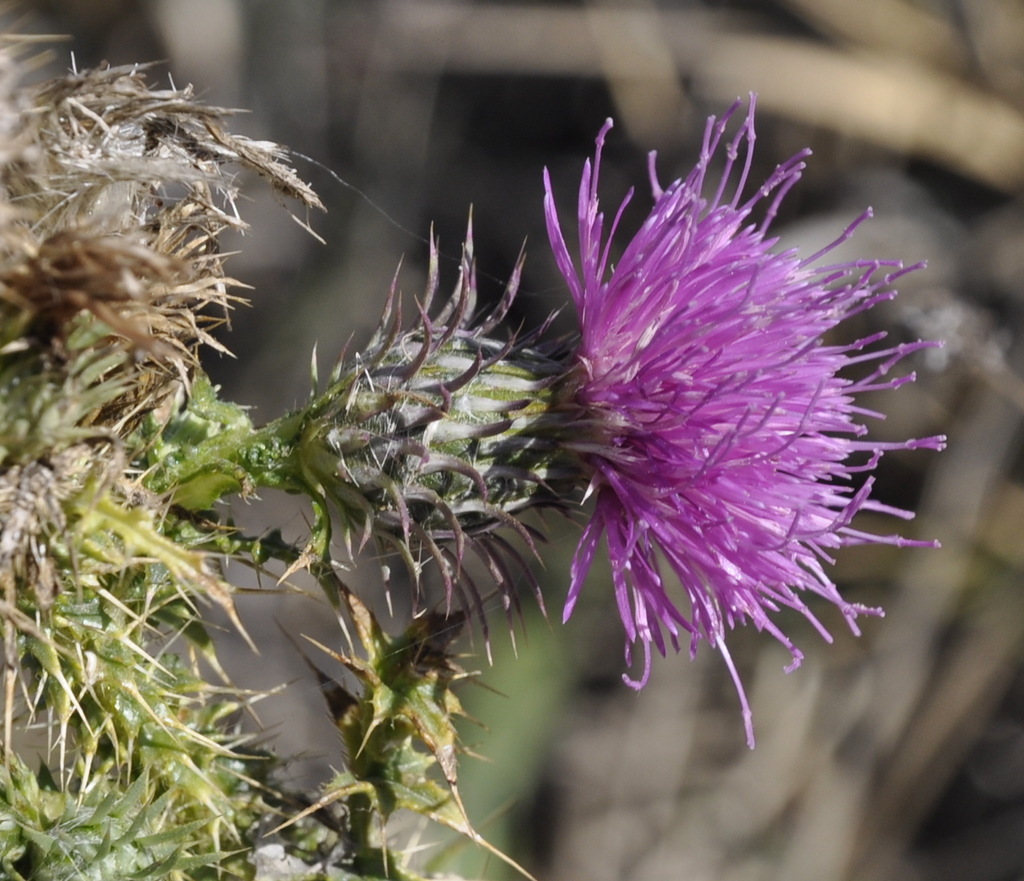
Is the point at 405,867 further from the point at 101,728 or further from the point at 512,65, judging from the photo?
the point at 512,65

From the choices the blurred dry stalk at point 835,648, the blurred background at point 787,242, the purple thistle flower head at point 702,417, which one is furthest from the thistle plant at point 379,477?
the blurred dry stalk at point 835,648

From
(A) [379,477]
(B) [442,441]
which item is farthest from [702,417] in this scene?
(A) [379,477]

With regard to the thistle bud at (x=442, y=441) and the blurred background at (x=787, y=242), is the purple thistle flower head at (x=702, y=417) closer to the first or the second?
the thistle bud at (x=442, y=441)

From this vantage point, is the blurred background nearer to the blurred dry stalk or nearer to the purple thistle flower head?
the blurred dry stalk

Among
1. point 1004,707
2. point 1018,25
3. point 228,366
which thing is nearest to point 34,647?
point 228,366

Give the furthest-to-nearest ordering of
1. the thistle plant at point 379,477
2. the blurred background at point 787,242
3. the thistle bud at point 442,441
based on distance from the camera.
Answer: the blurred background at point 787,242, the thistle bud at point 442,441, the thistle plant at point 379,477

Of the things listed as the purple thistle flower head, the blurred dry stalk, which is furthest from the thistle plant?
the blurred dry stalk
